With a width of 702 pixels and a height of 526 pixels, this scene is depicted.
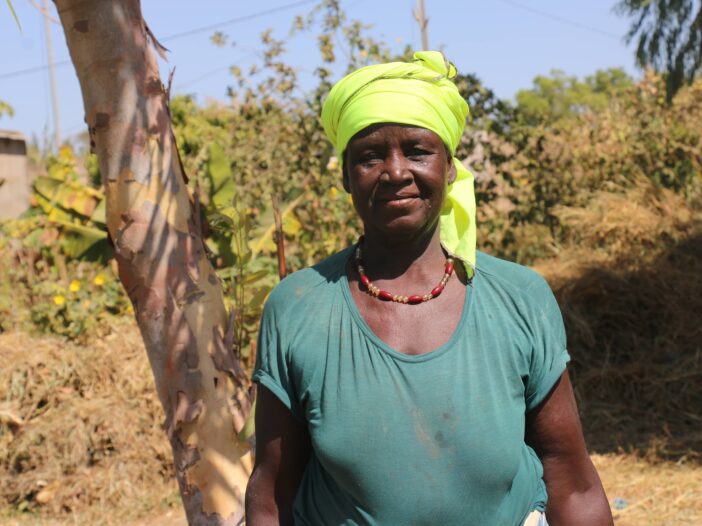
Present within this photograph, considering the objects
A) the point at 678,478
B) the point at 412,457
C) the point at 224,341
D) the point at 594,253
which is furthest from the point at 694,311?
the point at 412,457

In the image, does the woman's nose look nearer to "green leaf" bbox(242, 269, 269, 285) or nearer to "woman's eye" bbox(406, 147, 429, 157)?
"woman's eye" bbox(406, 147, 429, 157)

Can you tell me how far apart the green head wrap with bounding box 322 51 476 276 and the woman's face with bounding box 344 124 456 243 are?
0.07 feet

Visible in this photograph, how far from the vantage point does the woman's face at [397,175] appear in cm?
157

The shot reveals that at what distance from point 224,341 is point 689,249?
4.65 metres

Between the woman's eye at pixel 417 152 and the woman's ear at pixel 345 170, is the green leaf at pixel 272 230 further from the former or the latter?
the woman's eye at pixel 417 152

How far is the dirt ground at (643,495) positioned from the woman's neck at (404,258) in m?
3.30

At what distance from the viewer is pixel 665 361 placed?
19.4 feet

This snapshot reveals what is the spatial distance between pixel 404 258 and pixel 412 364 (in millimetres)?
244

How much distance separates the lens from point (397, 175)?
1.55 meters

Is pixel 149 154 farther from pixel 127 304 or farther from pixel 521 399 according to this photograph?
pixel 127 304

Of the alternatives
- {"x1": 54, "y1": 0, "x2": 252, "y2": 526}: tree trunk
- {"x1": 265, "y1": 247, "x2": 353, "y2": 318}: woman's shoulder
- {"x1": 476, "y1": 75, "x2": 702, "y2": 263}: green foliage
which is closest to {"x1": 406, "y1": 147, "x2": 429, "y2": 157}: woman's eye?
{"x1": 265, "y1": 247, "x2": 353, "y2": 318}: woman's shoulder

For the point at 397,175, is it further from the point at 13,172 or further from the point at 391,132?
the point at 13,172

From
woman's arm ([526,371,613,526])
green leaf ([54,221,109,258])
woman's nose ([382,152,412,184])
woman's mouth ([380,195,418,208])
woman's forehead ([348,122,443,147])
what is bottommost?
green leaf ([54,221,109,258])

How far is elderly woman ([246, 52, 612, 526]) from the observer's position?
148cm
